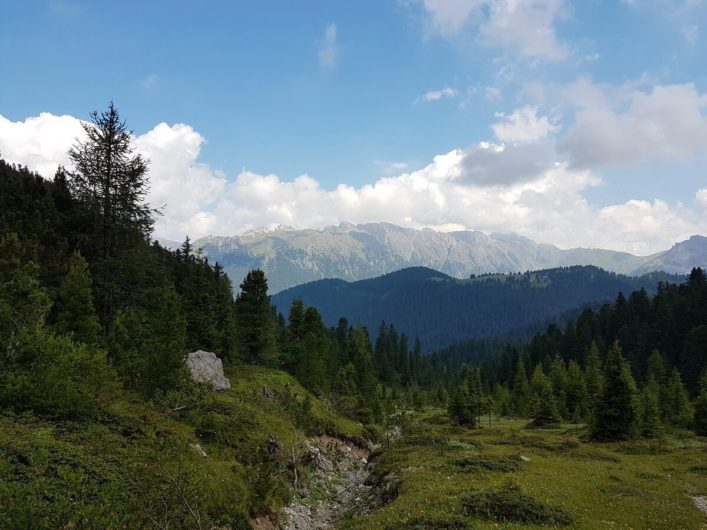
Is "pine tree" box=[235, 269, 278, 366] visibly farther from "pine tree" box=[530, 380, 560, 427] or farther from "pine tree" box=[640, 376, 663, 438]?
"pine tree" box=[640, 376, 663, 438]

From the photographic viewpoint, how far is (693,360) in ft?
349

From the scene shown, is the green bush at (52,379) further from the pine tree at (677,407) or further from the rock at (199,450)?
the pine tree at (677,407)

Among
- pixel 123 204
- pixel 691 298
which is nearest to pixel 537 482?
pixel 123 204

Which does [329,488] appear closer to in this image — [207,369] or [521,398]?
[207,369]

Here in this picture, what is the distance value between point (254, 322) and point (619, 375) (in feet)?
160

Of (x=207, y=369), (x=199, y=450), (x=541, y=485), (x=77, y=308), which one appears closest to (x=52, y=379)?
(x=199, y=450)

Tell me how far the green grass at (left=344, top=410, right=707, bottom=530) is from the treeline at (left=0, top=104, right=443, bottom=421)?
15647 millimetres

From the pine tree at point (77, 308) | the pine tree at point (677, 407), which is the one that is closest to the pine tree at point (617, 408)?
the pine tree at point (677, 407)

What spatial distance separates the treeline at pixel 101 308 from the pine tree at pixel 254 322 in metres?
0.15

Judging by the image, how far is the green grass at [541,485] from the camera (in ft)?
65.9

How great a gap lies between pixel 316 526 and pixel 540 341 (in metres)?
152

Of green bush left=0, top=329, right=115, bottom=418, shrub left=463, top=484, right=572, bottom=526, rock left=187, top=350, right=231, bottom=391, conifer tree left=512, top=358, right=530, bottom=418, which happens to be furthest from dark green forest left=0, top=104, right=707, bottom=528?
shrub left=463, top=484, right=572, bottom=526

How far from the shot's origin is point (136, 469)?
57.7 feet

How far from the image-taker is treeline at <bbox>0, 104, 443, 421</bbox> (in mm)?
20062
